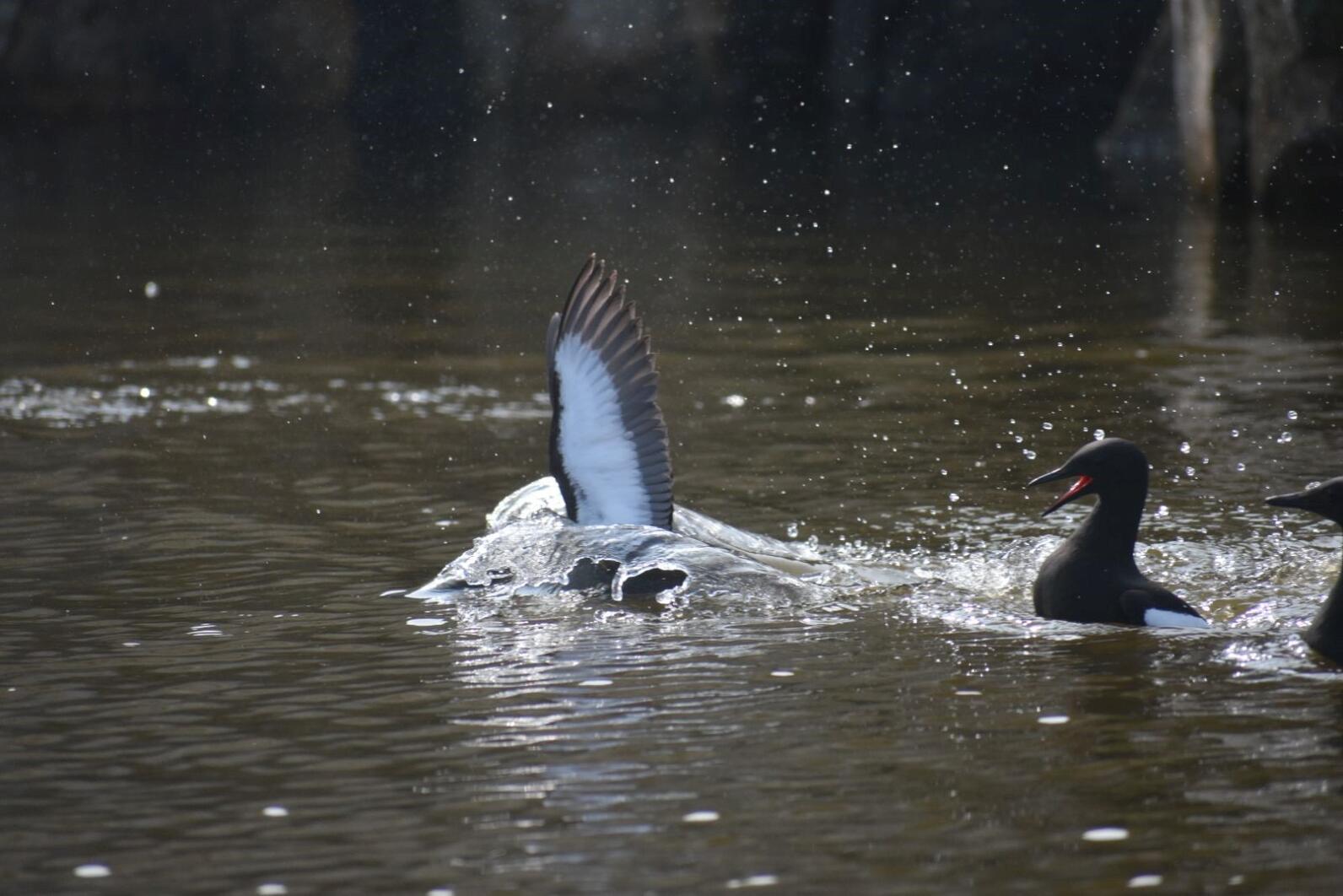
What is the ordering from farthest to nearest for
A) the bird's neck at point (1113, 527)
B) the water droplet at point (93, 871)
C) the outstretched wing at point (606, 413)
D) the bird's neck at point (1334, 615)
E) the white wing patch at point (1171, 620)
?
the outstretched wing at point (606, 413)
the bird's neck at point (1113, 527)
the white wing patch at point (1171, 620)
the bird's neck at point (1334, 615)
the water droplet at point (93, 871)

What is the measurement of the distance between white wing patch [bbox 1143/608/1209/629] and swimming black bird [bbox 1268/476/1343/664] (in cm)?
37

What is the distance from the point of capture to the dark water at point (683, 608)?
4.71 m

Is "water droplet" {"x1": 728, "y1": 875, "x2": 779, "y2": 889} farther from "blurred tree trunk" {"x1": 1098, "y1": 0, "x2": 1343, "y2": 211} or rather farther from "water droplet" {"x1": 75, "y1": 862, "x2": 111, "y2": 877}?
"blurred tree trunk" {"x1": 1098, "y1": 0, "x2": 1343, "y2": 211}

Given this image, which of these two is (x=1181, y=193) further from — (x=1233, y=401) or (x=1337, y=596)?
(x=1337, y=596)

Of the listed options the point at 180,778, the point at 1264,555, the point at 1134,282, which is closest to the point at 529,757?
the point at 180,778

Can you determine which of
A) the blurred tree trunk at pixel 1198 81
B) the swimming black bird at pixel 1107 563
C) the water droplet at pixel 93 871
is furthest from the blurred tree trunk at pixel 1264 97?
the water droplet at pixel 93 871

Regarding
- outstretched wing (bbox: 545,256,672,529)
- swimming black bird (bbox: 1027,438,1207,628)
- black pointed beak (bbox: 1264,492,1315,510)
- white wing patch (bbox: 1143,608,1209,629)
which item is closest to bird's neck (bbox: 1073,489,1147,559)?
swimming black bird (bbox: 1027,438,1207,628)

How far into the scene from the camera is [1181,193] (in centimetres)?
2300

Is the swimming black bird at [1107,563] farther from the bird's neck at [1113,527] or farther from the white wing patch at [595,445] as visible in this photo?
A: the white wing patch at [595,445]

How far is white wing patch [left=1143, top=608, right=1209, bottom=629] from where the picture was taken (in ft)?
21.6

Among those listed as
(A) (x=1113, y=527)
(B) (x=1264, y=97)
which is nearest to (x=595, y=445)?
(A) (x=1113, y=527)

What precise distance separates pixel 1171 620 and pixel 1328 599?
0.59 meters

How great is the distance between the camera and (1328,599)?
6168 mm

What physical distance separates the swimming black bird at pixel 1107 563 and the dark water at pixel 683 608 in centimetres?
13
